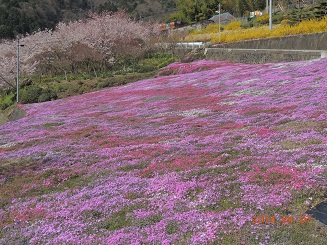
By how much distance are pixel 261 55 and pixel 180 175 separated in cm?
2327

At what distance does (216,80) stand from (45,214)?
63.8 ft

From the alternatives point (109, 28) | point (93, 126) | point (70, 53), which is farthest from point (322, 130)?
point (109, 28)

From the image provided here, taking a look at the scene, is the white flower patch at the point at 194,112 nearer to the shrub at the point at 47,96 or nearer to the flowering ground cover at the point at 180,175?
the flowering ground cover at the point at 180,175

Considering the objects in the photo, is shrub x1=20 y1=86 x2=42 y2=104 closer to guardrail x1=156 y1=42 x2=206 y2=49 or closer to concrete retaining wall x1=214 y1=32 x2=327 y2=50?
concrete retaining wall x1=214 y1=32 x2=327 y2=50

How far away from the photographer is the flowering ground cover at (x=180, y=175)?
5402mm

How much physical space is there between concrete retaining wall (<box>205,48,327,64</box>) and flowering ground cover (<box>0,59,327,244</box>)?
6680 mm

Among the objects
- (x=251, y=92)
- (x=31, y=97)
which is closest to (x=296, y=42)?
(x=251, y=92)

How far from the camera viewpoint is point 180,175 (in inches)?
303

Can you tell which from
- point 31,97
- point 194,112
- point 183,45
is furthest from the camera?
point 183,45

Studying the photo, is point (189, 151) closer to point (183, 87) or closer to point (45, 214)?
point (45, 214)

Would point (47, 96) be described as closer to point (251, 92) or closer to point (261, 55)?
point (261, 55)

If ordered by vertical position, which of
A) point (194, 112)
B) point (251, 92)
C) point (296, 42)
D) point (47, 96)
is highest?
point (296, 42)

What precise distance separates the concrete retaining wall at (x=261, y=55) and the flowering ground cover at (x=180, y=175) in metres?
6.68

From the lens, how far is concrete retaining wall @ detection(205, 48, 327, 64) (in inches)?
877
